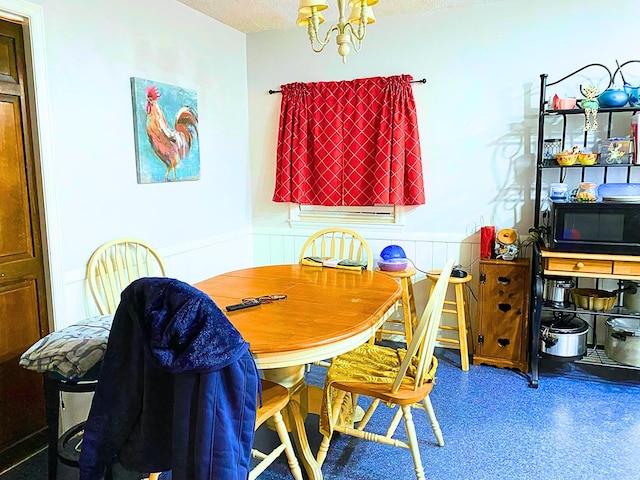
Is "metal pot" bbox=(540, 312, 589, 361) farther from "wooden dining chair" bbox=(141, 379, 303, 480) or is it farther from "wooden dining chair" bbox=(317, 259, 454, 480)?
"wooden dining chair" bbox=(141, 379, 303, 480)

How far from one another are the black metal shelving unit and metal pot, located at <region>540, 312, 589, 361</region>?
0.21 ft

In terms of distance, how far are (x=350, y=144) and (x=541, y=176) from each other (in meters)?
1.35

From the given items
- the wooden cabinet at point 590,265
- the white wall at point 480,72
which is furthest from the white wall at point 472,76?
the wooden cabinet at point 590,265

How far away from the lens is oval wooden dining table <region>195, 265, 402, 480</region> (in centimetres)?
180

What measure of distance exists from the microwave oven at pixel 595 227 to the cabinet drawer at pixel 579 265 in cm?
6

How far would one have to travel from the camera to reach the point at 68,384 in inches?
76.2

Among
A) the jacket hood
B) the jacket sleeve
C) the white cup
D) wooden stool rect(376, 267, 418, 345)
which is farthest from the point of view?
wooden stool rect(376, 267, 418, 345)

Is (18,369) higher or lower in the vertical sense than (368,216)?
lower

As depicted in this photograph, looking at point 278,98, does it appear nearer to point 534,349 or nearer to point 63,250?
point 63,250

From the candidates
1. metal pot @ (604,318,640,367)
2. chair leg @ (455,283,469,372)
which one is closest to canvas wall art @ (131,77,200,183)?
chair leg @ (455,283,469,372)

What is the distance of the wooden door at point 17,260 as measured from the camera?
2.28 m

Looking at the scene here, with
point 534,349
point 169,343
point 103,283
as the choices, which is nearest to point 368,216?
point 534,349

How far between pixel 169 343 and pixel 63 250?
1393 millimetres

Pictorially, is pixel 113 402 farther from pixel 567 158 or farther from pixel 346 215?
pixel 567 158
